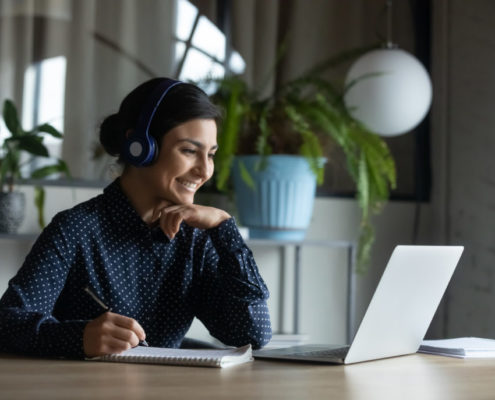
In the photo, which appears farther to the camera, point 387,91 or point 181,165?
point 387,91

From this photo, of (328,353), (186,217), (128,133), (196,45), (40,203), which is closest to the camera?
(328,353)

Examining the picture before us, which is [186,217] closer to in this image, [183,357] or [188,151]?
[188,151]

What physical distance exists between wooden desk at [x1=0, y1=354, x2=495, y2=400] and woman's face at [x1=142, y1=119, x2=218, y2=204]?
1.69 feet

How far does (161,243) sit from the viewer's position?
1.66 meters

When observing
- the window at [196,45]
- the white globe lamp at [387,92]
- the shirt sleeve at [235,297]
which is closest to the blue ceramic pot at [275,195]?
the white globe lamp at [387,92]

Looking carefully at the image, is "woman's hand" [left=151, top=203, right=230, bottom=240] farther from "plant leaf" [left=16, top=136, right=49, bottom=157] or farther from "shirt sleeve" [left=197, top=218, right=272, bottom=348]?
"plant leaf" [left=16, top=136, right=49, bottom=157]

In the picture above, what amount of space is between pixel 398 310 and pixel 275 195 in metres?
1.51

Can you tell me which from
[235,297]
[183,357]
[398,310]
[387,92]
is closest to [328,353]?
[398,310]

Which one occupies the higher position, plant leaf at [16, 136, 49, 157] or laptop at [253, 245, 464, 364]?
plant leaf at [16, 136, 49, 157]

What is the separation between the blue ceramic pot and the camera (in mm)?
2744

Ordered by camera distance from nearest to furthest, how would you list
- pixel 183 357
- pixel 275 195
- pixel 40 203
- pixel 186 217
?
pixel 183 357 → pixel 186 217 → pixel 40 203 → pixel 275 195

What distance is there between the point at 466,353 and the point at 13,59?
1932 millimetres

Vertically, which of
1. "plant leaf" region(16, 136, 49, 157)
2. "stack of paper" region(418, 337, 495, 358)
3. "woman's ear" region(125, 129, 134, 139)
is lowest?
"stack of paper" region(418, 337, 495, 358)

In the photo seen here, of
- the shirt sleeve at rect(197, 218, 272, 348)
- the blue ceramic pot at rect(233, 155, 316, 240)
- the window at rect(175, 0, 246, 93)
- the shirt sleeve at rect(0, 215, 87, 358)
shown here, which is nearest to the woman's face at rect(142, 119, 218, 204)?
the shirt sleeve at rect(197, 218, 272, 348)
